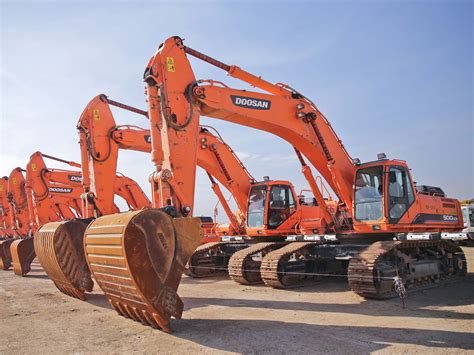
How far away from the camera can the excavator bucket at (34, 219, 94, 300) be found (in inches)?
381

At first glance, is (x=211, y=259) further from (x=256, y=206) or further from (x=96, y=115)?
(x=96, y=115)

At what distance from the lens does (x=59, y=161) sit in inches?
758

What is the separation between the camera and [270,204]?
1284 cm

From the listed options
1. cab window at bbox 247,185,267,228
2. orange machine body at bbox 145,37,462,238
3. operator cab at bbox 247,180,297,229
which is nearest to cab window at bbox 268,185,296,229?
operator cab at bbox 247,180,297,229

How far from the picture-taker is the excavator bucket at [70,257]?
969 cm

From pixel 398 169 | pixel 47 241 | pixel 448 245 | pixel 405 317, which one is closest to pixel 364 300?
pixel 405 317

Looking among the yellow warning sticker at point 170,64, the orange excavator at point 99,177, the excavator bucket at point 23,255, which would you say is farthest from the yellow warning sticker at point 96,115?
the excavator bucket at point 23,255

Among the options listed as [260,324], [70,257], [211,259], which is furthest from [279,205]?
[260,324]

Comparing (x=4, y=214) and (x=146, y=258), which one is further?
(x=4, y=214)

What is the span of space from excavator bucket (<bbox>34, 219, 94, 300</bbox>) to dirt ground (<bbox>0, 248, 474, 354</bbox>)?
0.34 m

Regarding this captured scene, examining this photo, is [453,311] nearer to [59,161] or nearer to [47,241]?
[47,241]

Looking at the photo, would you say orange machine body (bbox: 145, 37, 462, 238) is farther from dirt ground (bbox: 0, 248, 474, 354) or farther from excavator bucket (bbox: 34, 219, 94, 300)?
excavator bucket (bbox: 34, 219, 94, 300)

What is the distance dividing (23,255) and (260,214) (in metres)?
9.71

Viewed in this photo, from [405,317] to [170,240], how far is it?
164 inches
